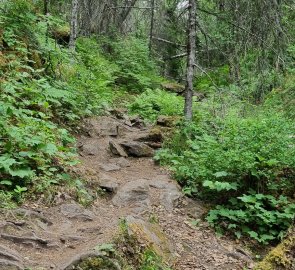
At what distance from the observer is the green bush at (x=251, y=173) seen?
5988 mm

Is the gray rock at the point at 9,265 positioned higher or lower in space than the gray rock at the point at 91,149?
higher

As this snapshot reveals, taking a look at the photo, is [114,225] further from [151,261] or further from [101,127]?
[101,127]

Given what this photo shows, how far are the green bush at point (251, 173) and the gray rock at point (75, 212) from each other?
6.51 ft

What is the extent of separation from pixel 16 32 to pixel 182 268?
6.90 metres

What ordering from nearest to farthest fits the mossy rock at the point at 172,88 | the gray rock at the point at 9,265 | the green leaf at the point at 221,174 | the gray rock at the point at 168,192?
the gray rock at the point at 9,265
the green leaf at the point at 221,174
the gray rock at the point at 168,192
the mossy rock at the point at 172,88

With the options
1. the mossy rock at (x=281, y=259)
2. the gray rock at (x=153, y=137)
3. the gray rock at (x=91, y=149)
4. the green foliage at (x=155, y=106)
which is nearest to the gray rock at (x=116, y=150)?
the gray rock at (x=91, y=149)

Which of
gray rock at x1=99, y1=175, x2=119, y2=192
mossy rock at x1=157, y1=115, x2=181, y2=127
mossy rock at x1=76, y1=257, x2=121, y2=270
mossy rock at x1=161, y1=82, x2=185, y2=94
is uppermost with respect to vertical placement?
mossy rock at x1=161, y1=82, x2=185, y2=94

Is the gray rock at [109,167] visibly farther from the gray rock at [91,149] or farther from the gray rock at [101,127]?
the gray rock at [101,127]

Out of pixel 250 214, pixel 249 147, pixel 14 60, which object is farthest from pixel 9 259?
pixel 14 60

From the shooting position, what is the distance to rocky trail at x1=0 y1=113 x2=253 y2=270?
4176 millimetres

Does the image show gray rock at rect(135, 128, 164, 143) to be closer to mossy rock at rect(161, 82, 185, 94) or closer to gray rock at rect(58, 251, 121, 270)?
gray rock at rect(58, 251, 121, 270)

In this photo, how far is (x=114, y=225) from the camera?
5062 mm

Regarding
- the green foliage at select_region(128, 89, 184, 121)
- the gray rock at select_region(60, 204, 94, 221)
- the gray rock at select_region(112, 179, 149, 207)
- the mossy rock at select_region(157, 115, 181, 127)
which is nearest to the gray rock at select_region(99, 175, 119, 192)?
the gray rock at select_region(112, 179, 149, 207)

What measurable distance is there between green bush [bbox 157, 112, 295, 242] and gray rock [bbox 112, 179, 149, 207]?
2.84 feet
